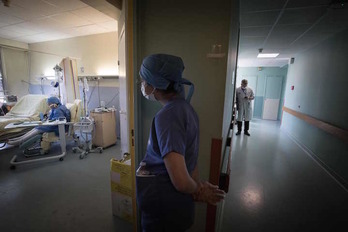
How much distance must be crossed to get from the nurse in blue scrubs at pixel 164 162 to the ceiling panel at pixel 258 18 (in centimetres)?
231

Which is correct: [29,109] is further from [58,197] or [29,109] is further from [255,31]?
[255,31]

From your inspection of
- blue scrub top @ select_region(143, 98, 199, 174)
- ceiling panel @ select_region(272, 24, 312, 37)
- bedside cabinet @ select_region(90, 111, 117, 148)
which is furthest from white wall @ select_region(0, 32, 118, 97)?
blue scrub top @ select_region(143, 98, 199, 174)


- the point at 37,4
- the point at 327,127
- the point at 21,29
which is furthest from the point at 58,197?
the point at 21,29

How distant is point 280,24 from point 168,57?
2940 mm

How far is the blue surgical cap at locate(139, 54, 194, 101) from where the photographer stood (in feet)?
2.80

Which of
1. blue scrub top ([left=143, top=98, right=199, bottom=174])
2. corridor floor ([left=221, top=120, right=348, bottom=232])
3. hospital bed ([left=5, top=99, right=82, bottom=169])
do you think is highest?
blue scrub top ([left=143, top=98, right=199, bottom=174])

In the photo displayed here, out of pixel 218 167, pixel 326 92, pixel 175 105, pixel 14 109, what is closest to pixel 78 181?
pixel 218 167

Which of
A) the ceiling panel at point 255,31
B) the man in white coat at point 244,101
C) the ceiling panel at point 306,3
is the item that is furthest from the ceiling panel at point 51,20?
the man in white coat at point 244,101

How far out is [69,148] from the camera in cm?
405

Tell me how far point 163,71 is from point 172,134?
0.33 meters

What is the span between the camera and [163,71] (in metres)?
0.85

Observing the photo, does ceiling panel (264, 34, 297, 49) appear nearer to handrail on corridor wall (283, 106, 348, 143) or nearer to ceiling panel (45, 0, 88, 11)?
handrail on corridor wall (283, 106, 348, 143)

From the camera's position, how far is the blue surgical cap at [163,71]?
85 centimetres

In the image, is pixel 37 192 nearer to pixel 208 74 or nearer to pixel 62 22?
pixel 208 74
